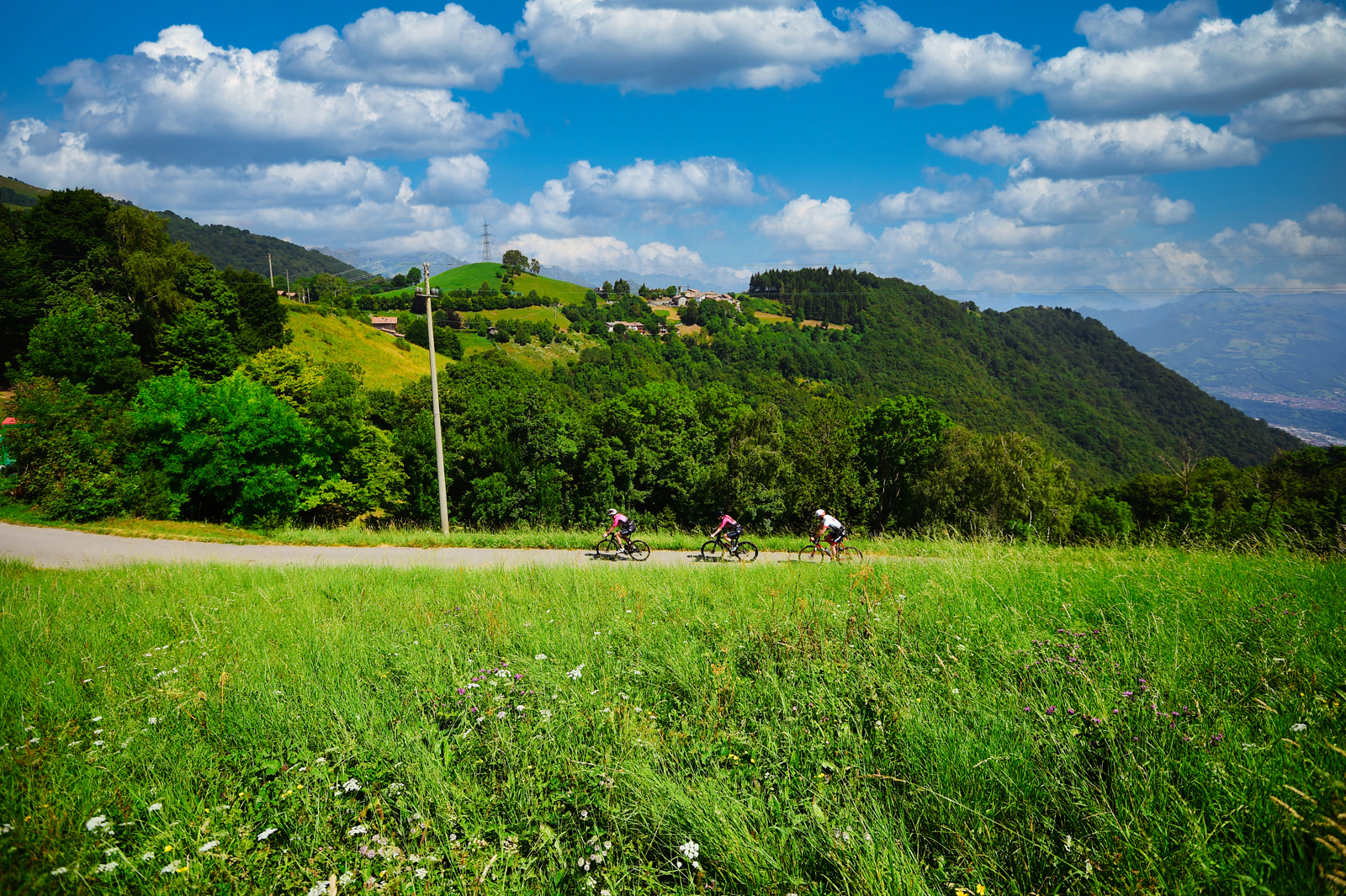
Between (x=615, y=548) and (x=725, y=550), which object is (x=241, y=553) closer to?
(x=615, y=548)

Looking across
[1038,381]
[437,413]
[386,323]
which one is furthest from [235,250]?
[1038,381]

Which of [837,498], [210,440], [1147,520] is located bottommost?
[1147,520]

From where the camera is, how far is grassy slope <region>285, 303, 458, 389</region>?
2872 inches

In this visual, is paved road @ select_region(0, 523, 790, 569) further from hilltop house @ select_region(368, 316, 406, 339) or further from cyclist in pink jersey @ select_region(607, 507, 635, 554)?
hilltop house @ select_region(368, 316, 406, 339)

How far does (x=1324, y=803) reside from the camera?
2.60 metres

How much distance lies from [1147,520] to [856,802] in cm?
6094

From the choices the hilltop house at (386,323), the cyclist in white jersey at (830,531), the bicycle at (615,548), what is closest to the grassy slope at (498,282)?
the hilltop house at (386,323)

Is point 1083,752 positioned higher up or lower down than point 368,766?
higher up

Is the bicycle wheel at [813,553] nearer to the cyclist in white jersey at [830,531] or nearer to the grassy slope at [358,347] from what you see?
the cyclist in white jersey at [830,531]

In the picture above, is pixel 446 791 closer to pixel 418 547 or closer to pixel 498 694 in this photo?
pixel 498 694

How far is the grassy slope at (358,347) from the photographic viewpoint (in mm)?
72938

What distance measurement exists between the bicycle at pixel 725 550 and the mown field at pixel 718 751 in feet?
36.3

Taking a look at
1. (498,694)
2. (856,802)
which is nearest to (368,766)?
(498,694)

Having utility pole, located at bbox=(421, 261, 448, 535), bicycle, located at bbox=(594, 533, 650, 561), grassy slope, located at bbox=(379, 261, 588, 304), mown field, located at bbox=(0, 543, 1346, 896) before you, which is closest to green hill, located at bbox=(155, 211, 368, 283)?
grassy slope, located at bbox=(379, 261, 588, 304)
